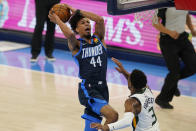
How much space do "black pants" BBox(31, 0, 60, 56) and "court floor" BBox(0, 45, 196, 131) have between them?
34 centimetres

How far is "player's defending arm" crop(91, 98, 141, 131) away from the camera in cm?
407

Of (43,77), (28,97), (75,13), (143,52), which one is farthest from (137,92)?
(143,52)

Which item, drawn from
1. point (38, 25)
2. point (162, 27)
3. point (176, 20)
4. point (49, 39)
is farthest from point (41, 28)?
point (176, 20)

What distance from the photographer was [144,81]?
461cm

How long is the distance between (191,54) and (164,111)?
1091 millimetres

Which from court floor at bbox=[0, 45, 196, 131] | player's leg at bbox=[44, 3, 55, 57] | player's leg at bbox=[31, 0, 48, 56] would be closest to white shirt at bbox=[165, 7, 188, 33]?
court floor at bbox=[0, 45, 196, 131]

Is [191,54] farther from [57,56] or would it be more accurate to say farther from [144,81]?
[57,56]

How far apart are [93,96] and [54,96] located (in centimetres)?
264

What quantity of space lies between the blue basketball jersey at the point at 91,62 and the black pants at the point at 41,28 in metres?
4.67

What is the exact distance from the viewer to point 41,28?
31.9 ft

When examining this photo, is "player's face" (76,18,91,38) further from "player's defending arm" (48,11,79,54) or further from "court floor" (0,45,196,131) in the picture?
"court floor" (0,45,196,131)

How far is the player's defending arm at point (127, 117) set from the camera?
407cm

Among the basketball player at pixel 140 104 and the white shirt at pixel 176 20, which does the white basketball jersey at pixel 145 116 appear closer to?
the basketball player at pixel 140 104

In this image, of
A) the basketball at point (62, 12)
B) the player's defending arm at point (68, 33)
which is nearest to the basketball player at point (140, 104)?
the player's defending arm at point (68, 33)
